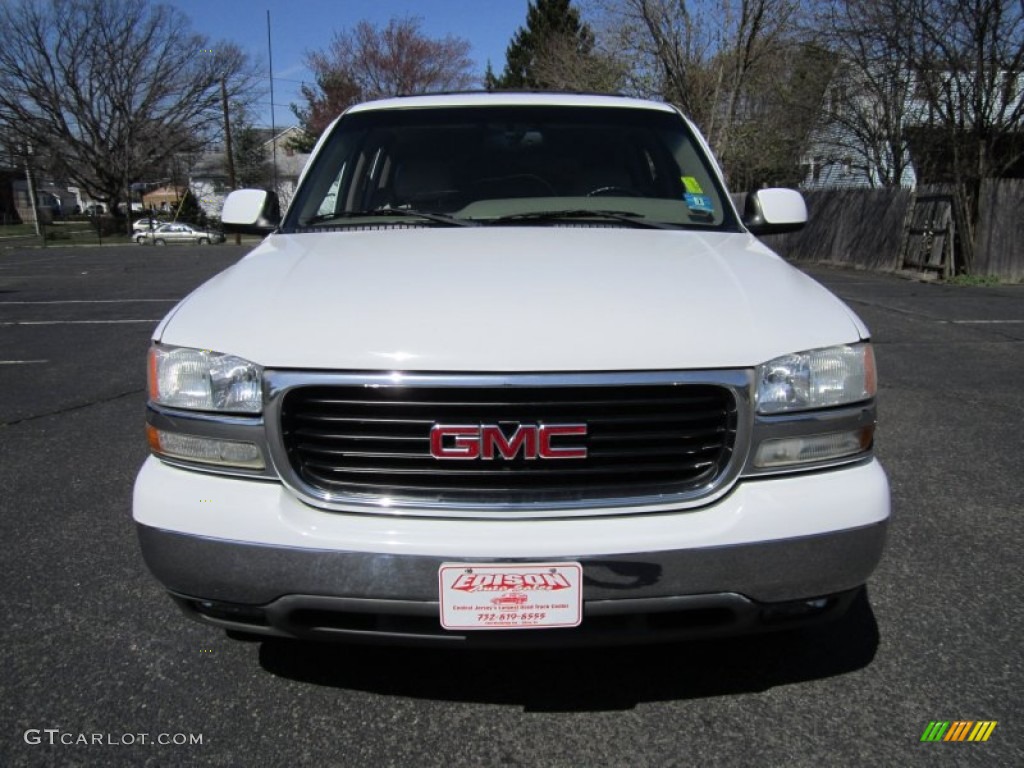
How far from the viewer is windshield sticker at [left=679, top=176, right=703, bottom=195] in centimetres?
321

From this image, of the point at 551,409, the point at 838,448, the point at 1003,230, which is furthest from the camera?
the point at 1003,230

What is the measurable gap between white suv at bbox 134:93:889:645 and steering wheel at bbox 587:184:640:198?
1.23 m

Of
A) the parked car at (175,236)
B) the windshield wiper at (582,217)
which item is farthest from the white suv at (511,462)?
the parked car at (175,236)

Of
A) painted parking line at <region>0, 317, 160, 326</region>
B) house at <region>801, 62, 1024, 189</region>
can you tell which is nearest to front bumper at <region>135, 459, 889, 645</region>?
painted parking line at <region>0, 317, 160, 326</region>

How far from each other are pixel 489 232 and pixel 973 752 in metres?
2.07

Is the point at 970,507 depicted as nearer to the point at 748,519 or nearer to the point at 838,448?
the point at 838,448

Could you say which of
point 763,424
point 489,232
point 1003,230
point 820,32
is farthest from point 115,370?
point 820,32

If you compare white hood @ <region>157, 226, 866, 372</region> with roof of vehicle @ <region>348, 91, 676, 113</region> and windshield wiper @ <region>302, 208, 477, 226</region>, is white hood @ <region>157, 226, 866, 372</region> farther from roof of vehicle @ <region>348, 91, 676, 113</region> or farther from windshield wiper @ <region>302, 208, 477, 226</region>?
roof of vehicle @ <region>348, 91, 676, 113</region>

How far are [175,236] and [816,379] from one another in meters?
42.9

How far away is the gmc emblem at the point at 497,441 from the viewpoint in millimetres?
1840

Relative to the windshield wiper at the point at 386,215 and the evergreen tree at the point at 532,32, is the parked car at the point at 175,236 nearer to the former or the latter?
the evergreen tree at the point at 532,32

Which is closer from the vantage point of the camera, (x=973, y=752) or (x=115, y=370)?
(x=973, y=752)

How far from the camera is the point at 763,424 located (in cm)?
192

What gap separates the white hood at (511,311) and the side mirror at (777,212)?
97cm
